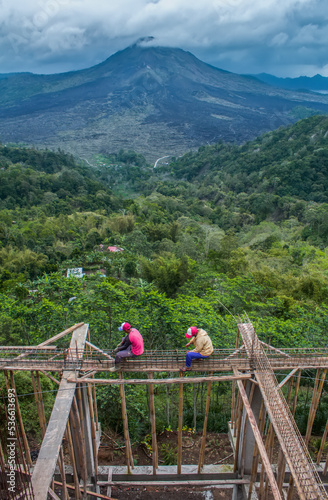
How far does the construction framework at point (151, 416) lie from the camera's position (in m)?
5.21

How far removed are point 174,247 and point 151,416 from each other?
19544 millimetres

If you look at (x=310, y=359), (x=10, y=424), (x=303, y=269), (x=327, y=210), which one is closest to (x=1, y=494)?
(x=10, y=424)

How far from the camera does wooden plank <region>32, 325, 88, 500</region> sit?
4324 mm

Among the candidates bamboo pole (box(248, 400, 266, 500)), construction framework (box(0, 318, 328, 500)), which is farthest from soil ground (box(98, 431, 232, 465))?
bamboo pole (box(248, 400, 266, 500))

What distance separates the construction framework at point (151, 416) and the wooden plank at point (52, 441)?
0.05 ft

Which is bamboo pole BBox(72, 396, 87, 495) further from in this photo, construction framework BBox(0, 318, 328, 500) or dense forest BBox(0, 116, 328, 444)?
dense forest BBox(0, 116, 328, 444)

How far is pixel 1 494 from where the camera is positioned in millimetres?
5312

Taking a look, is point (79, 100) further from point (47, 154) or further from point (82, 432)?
point (82, 432)

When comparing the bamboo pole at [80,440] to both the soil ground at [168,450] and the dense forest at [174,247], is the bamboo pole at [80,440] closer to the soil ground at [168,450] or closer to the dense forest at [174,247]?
the soil ground at [168,450]

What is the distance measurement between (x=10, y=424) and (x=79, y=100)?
177m

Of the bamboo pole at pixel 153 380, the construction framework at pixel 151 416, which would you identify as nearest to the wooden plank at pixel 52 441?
the construction framework at pixel 151 416

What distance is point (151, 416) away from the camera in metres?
6.69

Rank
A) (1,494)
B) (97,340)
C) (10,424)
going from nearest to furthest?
(1,494), (10,424), (97,340)

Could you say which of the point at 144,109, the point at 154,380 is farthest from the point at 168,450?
the point at 144,109
